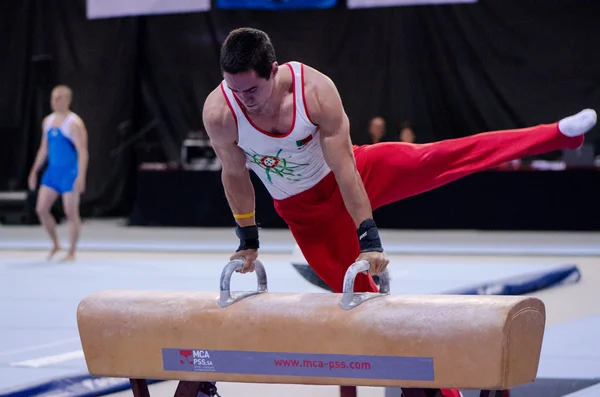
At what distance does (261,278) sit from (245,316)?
353mm

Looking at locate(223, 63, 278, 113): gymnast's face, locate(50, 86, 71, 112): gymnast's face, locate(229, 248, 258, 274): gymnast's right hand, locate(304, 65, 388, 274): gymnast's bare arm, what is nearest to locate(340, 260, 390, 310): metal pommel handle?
locate(304, 65, 388, 274): gymnast's bare arm

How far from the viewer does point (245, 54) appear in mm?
2807

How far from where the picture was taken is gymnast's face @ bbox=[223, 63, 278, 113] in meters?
2.83

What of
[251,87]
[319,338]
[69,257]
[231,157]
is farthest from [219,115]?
[69,257]

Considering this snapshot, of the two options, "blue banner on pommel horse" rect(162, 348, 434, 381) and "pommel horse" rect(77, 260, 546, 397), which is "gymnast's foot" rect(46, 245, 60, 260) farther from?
"blue banner on pommel horse" rect(162, 348, 434, 381)

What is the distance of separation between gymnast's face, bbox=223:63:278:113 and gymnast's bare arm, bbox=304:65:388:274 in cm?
17

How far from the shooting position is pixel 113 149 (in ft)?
45.8

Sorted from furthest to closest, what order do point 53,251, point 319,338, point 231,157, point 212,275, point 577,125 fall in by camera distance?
point 53,251
point 212,275
point 577,125
point 231,157
point 319,338

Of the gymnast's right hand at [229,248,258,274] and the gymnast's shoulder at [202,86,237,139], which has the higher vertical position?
the gymnast's shoulder at [202,86,237,139]

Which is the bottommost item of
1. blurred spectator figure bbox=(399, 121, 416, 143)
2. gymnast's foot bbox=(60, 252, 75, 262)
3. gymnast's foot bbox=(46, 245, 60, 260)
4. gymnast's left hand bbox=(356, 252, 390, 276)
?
gymnast's left hand bbox=(356, 252, 390, 276)

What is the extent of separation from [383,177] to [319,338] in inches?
45.4

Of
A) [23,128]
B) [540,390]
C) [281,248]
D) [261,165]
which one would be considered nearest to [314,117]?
[261,165]

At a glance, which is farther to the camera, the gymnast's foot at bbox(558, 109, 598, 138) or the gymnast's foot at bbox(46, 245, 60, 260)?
the gymnast's foot at bbox(46, 245, 60, 260)

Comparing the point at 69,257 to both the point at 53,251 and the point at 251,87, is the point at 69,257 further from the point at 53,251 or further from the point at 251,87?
the point at 251,87
